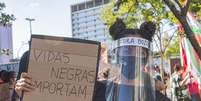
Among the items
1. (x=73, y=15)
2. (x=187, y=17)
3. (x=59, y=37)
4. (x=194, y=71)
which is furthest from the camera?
(x=73, y=15)

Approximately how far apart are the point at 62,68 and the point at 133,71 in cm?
57

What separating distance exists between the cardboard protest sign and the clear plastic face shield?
381 millimetres

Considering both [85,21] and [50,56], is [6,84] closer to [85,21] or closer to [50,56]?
[50,56]

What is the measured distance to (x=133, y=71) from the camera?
3.10m

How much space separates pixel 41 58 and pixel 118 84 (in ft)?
1.92

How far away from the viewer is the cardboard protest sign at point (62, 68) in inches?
138

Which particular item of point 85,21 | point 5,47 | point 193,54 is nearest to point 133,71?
point 193,54

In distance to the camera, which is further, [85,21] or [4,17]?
[85,21]

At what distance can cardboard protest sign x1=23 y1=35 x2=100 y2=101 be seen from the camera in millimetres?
3496

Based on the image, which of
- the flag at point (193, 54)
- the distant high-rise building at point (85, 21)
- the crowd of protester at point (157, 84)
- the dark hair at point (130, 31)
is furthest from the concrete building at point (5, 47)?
the distant high-rise building at point (85, 21)

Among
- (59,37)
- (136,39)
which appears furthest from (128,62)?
(59,37)

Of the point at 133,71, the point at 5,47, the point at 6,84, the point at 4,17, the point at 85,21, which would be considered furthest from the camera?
the point at 85,21

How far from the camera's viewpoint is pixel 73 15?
61844 millimetres

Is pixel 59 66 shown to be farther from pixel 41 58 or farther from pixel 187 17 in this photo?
pixel 187 17
